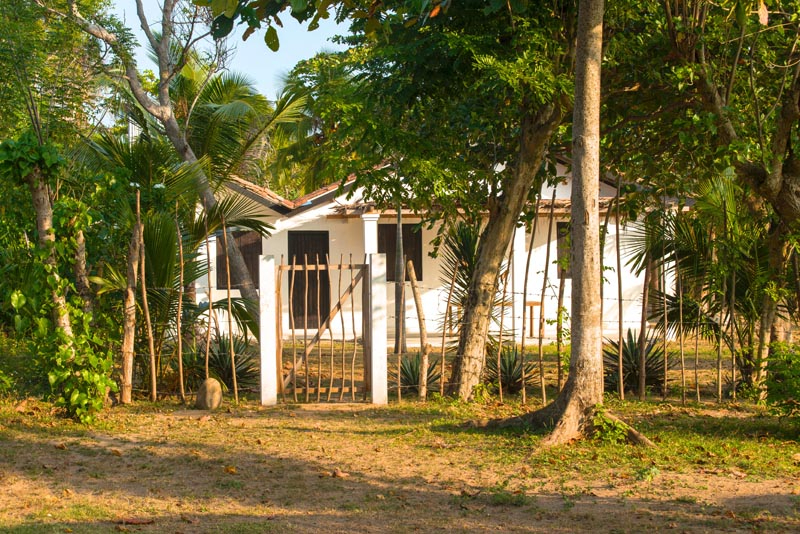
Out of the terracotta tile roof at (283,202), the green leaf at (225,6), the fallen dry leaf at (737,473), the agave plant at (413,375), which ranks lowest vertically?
the fallen dry leaf at (737,473)

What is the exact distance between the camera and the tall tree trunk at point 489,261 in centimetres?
977

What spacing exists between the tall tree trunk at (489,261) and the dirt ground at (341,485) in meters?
1.59

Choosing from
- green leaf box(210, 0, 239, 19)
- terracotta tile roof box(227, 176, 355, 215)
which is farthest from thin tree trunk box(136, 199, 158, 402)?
terracotta tile roof box(227, 176, 355, 215)

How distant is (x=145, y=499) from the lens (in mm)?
5973

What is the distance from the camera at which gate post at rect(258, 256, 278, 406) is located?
9.47 metres

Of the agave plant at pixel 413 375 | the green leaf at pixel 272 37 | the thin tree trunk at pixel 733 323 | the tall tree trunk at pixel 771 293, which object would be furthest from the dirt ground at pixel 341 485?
the tall tree trunk at pixel 771 293

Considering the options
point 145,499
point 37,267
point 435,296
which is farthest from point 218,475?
point 435,296

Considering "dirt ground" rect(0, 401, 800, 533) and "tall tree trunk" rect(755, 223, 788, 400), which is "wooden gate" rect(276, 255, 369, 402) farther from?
"tall tree trunk" rect(755, 223, 788, 400)

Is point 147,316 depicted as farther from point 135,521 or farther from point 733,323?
point 733,323

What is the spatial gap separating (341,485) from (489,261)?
4307 millimetres

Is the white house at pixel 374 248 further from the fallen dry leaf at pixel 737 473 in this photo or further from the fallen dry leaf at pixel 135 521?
the fallen dry leaf at pixel 135 521

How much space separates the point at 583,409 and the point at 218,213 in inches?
214

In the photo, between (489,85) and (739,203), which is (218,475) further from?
(739,203)

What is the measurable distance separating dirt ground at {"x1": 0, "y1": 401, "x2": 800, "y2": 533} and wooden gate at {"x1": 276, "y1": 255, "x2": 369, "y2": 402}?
1.26 metres
